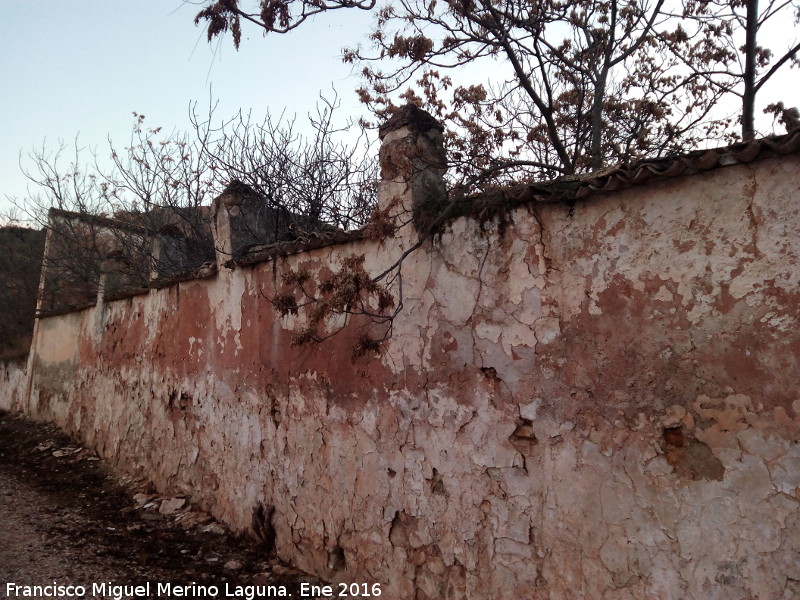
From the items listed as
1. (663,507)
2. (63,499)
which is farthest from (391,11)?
(63,499)

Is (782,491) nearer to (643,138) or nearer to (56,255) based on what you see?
(643,138)

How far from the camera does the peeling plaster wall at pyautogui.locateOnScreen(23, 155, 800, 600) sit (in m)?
2.33

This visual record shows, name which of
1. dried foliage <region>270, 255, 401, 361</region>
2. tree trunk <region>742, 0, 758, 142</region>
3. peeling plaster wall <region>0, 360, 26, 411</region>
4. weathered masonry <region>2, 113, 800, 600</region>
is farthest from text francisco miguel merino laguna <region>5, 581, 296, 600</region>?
peeling plaster wall <region>0, 360, 26, 411</region>

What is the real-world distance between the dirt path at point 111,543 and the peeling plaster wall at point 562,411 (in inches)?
14.3

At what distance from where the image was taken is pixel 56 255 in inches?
477

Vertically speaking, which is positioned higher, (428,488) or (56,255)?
(56,255)

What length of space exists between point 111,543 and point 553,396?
14.6 feet

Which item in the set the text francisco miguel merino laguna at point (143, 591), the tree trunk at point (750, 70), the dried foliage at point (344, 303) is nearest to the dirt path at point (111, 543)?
the text francisco miguel merino laguna at point (143, 591)

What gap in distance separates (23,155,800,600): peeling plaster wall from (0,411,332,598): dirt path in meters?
0.36

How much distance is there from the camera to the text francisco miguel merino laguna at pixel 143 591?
13.7ft

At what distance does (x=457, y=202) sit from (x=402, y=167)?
553mm

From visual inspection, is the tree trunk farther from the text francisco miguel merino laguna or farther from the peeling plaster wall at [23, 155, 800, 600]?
the text francisco miguel merino laguna

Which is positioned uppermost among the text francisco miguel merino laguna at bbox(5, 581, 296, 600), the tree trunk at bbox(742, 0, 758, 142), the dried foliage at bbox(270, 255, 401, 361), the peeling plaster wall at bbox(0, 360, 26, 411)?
the tree trunk at bbox(742, 0, 758, 142)

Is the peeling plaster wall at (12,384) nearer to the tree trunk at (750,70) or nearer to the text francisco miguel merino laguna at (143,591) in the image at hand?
the text francisco miguel merino laguna at (143,591)
